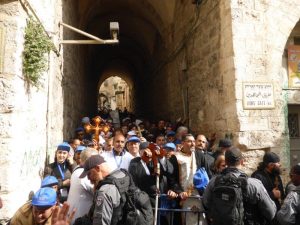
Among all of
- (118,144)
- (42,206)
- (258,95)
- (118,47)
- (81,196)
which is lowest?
(81,196)

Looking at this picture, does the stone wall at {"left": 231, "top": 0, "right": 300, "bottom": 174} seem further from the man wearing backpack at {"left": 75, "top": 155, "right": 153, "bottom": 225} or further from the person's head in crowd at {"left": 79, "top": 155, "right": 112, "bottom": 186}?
the person's head in crowd at {"left": 79, "top": 155, "right": 112, "bottom": 186}

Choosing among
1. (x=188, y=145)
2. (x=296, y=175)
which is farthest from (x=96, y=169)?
(x=296, y=175)

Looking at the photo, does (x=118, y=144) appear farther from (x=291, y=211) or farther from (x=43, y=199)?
(x=291, y=211)

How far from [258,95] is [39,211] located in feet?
15.1

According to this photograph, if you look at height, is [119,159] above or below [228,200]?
above

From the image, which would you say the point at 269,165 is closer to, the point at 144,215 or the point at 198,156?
the point at 198,156

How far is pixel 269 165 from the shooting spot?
389 cm

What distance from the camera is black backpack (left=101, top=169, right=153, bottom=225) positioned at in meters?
2.66

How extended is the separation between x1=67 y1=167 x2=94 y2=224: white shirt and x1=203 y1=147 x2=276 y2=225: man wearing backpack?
4.31 feet

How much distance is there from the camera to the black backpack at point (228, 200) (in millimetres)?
2883

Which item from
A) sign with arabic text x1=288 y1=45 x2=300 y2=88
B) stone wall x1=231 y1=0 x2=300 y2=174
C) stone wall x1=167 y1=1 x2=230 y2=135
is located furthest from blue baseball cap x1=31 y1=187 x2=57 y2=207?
sign with arabic text x1=288 y1=45 x2=300 y2=88

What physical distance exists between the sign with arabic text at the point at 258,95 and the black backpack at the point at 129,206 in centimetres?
354

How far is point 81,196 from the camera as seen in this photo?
329 cm

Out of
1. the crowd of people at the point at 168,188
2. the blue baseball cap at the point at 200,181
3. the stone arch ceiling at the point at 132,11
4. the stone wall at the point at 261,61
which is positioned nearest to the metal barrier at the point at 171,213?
the crowd of people at the point at 168,188
